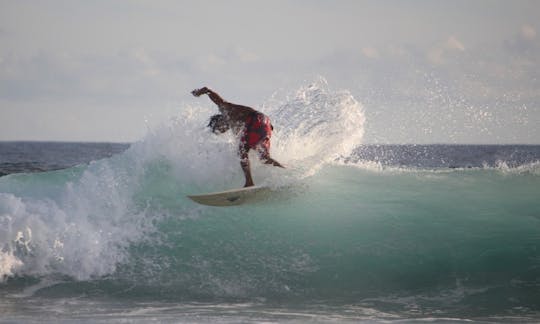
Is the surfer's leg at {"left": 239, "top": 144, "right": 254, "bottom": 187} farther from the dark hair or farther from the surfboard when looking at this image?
the dark hair

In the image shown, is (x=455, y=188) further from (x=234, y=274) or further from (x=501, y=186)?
(x=234, y=274)

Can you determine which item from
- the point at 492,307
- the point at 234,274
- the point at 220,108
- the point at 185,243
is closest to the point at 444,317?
the point at 492,307

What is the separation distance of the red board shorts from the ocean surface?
0.48 m

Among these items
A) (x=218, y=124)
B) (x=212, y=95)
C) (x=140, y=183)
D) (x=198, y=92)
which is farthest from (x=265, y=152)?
(x=140, y=183)

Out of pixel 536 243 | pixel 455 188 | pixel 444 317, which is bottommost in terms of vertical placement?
pixel 444 317

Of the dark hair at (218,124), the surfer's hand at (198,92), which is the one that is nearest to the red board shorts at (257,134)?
the dark hair at (218,124)

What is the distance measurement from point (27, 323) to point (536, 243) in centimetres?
687

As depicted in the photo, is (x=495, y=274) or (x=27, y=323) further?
(x=495, y=274)

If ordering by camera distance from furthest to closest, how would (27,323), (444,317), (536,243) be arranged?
A: (536,243), (444,317), (27,323)

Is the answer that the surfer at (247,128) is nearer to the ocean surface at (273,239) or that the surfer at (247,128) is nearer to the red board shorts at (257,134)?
the red board shorts at (257,134)

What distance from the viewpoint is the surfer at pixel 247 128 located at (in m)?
8.80

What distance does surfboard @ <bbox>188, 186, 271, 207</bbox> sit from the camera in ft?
27.7

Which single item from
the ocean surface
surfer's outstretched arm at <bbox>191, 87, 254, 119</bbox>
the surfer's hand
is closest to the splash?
the ocean surface

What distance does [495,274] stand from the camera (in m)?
7.93
